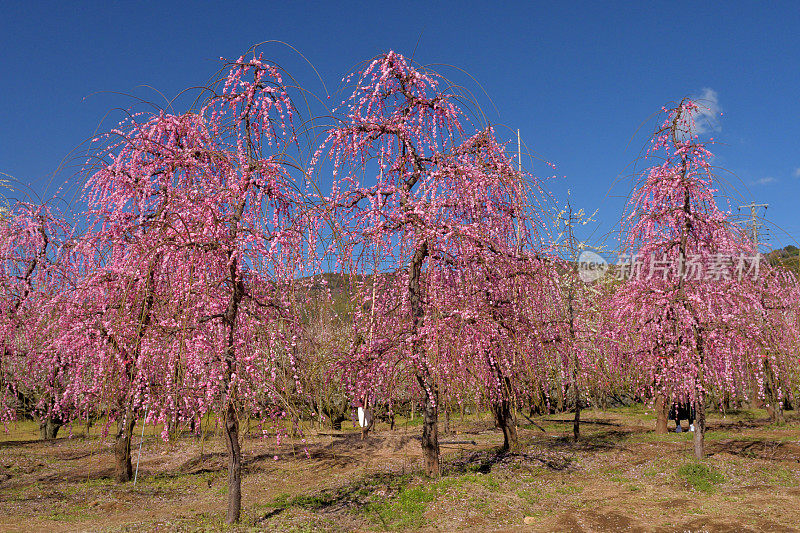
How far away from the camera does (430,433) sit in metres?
10.8

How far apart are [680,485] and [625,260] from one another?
5.81m

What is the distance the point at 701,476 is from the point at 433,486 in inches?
234

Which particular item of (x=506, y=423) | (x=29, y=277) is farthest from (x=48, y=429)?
(x=506, y=423)

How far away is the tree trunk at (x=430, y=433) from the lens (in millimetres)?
10492

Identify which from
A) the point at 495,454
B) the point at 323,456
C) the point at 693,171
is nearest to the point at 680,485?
the point at 495,454

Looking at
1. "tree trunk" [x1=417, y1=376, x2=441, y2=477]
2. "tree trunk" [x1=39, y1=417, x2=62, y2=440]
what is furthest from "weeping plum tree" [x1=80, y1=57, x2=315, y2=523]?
"tree trunk" [x1=39, y1=417, x2=62, y2=440]

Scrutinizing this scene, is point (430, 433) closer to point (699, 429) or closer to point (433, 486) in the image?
point (433, 486)

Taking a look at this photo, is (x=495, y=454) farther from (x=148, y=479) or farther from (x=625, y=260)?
(x=148, y=479)

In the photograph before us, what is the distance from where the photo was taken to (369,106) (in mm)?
10516

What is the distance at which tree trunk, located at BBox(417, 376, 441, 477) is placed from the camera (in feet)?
34.4

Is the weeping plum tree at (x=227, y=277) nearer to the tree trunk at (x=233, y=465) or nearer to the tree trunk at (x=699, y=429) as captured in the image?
the tree trunk at (x=233, y=465)

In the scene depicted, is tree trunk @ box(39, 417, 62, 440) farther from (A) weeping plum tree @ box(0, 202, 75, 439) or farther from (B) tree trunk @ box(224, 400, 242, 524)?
(B) tree trunk @ box(224, 400, 242, 524)

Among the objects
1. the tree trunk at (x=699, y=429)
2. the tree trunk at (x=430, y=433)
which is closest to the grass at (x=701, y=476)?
the tree trunk at (x=699, y=429)

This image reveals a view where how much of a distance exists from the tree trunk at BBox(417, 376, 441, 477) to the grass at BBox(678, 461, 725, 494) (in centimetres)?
535
